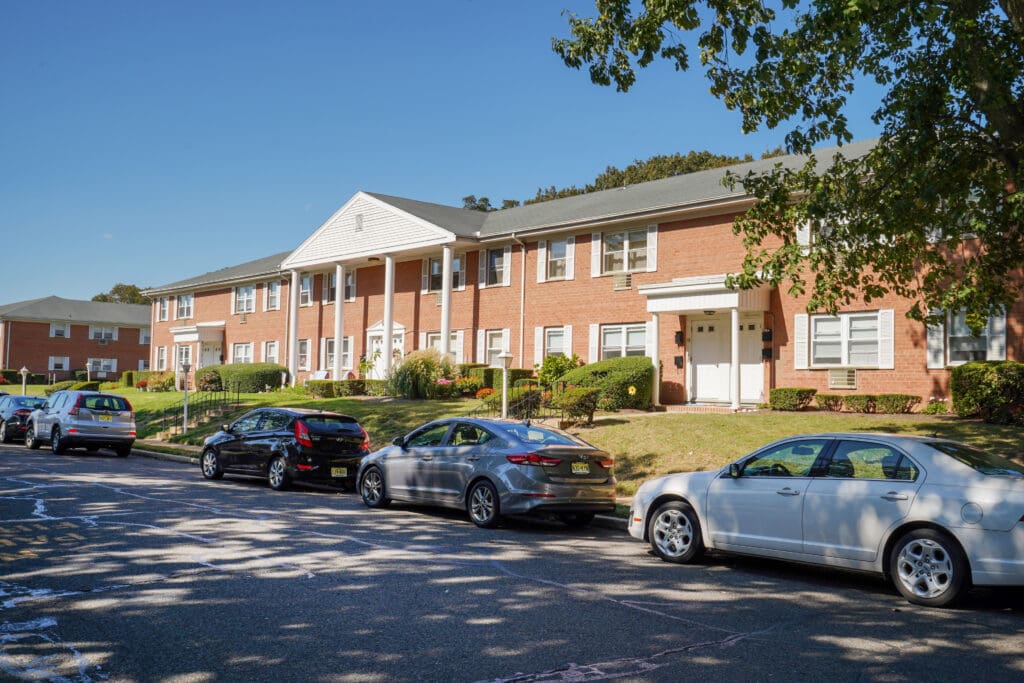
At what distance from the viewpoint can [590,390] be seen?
67.2 ft

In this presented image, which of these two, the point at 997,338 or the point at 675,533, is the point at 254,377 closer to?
the point at 997,338

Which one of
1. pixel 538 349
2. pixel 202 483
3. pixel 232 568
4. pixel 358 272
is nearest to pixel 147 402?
pixel 358 272

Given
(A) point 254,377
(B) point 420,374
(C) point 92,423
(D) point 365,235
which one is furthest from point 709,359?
(A) point 254,377

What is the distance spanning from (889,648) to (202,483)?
13229mm

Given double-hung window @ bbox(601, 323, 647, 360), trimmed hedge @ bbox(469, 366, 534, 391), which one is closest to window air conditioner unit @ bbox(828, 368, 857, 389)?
double-hung window @ bbox(601, 323, 647, 360)

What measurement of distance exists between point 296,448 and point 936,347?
15.3 metres

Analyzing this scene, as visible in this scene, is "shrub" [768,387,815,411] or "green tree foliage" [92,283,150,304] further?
"green tree foliage" [92,283,150,304]

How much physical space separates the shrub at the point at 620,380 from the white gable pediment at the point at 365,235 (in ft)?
31.1

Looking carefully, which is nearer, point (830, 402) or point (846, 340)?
point (830, 402)

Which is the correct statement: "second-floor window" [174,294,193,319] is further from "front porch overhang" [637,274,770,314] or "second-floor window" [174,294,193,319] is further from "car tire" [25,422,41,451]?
"front porch overhang" [637,274,770,314]

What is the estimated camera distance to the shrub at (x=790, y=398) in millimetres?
22297

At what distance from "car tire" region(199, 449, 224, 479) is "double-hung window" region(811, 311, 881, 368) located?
599 inches

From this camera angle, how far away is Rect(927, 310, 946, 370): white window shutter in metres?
21.2

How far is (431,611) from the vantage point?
679 cm
